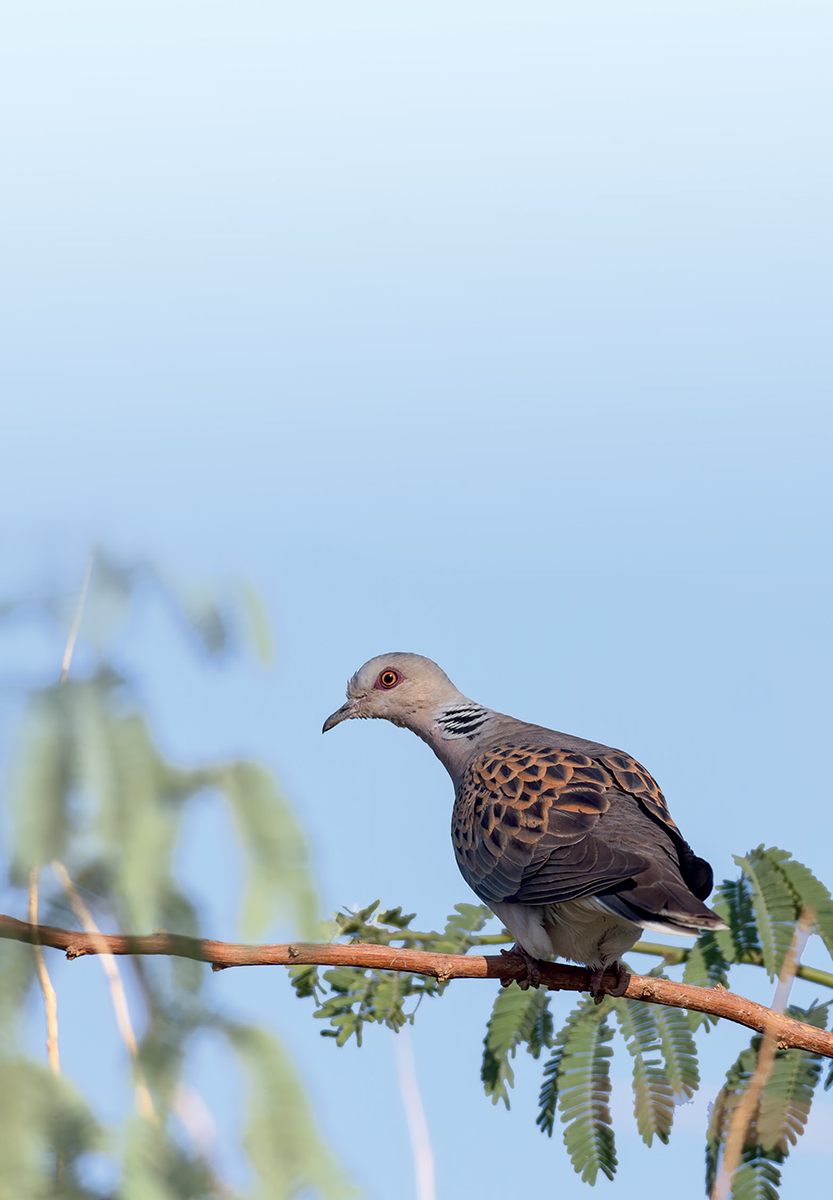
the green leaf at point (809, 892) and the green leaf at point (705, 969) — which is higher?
the green leaf at point (809, 892)

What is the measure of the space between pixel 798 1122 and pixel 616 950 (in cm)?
74

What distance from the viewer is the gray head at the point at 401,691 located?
17.6 ft

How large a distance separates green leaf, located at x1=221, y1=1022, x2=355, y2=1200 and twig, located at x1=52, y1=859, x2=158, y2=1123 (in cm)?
15

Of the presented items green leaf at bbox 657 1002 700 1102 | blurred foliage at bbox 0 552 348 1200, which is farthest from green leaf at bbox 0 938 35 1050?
green leaf at bbox 657 1002 700 1102

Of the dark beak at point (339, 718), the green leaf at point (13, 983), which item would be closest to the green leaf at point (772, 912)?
the dark beak at point (339, 718)

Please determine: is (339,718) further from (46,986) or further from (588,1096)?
(46,986)

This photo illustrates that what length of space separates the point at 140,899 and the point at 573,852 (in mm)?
2365

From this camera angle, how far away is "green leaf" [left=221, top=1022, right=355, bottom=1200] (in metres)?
1.53

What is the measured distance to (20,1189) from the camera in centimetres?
146

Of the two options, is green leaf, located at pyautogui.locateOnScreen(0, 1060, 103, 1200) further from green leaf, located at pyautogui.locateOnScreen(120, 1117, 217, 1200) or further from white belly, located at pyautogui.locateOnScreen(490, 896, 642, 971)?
white belly, located at pyautogui.locateOnScreen(490, 896, 642, 971)

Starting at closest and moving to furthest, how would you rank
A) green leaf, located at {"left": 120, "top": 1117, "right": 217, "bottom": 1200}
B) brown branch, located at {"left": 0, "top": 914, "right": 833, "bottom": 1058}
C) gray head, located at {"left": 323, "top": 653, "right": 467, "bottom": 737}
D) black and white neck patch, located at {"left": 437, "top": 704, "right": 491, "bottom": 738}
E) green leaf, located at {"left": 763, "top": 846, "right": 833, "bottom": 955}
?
green leaf, located at {"left": 120, "top": 1117, "right": 217, "bottom": 1200}
brown branch, located at {"left": 0, "top": 914, "right": 833, "bottom": 1058}
green leaf, located at {"left": 763, "top": 846, "right": 833, "bottom": 955}
black and white neck patch, located at {"left": 437, "top": 704, "right": 491, "bottom": 738}
gray head, located at {"left": 323, "top": 653, "right": 467, "bottom": 737}

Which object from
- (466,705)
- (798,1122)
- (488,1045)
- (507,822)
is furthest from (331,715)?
(798,1122)

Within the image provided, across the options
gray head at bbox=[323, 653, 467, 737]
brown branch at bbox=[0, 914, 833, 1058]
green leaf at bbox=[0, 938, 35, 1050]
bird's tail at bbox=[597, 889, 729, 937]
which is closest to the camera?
green leaf at bbox=[0, 938, 35, 1050]

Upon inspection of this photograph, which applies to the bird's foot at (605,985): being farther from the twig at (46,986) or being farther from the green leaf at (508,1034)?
the twig at (46,986)
